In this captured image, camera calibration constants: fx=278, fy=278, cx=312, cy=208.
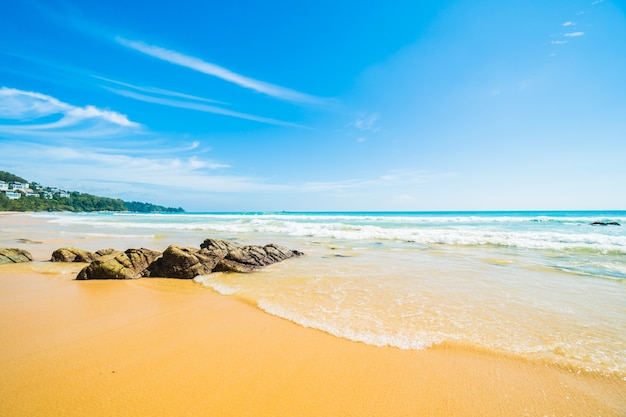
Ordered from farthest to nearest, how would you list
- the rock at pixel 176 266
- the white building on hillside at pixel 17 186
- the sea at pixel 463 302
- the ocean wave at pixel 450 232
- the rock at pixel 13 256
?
the white building on hillside at pixel 17 186 < the ocean wave at pixel 450 232 < the rock at pixel 13 256 < the rock at pixel 176 266 < the sea at pixel 463 302

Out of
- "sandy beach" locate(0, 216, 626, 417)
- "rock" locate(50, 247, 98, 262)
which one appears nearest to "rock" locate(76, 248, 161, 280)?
"rock" locate(50, 247, 98, 262)

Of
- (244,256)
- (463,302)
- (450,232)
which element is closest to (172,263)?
(244,256)

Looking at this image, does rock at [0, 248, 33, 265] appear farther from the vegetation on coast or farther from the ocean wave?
the vegetation on coast

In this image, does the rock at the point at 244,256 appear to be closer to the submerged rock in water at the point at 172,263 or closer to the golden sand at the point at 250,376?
the submerged rock in water at the point at 172,263

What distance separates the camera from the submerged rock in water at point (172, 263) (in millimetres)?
7449

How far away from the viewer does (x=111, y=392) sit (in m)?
2.60

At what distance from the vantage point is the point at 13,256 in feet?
30.7

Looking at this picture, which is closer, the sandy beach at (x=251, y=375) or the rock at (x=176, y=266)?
the sandy beach at (x=251, y=375)

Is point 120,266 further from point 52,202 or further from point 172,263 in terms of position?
point 52,202

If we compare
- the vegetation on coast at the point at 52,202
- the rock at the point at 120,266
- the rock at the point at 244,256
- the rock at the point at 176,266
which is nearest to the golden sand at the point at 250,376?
the rock at the point at 120,266

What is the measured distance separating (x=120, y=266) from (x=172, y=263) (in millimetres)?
1337

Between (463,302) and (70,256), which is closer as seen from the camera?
(463,302)

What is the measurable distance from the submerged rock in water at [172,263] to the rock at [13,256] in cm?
261

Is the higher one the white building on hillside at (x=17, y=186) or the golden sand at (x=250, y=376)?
the white building on hillside at (x=17, y=186)
